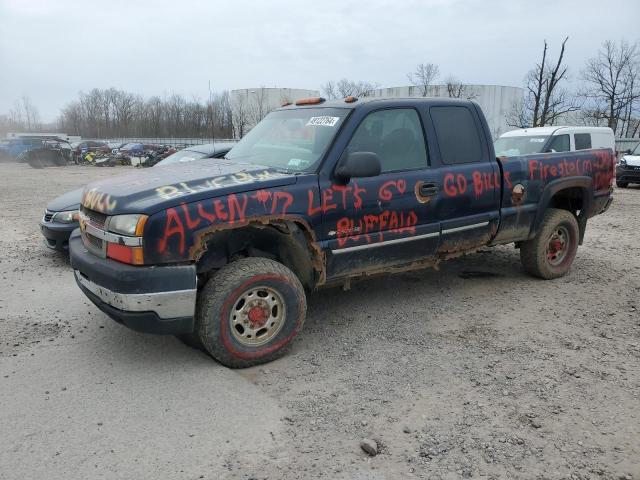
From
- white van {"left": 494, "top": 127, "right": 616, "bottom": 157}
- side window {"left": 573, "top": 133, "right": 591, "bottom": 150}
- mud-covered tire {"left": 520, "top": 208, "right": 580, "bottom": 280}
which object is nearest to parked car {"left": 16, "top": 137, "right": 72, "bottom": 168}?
white van {"left": 494, "top": 127, "right": 616, "bottom": 157}

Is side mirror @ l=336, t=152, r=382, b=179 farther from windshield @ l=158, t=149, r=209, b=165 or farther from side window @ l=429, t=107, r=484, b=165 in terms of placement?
windshield @ l=158, t=149, r=209, b=165

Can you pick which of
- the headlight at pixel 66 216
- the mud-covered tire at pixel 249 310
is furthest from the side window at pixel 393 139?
the headlight at pixel 66 216

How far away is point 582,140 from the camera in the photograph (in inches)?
494

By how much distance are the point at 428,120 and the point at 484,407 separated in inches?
101

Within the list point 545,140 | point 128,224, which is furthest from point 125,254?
point 545,140

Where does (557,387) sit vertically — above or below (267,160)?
below

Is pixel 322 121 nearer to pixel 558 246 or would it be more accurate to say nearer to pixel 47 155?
pixel 558 246

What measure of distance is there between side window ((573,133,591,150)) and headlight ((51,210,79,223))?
36.3ft

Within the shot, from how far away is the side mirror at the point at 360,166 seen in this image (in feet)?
12.6

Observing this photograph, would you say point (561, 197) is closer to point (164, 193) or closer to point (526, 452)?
point (526, 452)

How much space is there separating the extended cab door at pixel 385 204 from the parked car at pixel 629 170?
52.9 ft

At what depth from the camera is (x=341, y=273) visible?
4188mm

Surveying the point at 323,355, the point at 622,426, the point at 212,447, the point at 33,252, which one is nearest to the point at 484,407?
the point at 622,426

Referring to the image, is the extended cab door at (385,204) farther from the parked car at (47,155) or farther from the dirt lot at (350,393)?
the parked car at (47,155)
